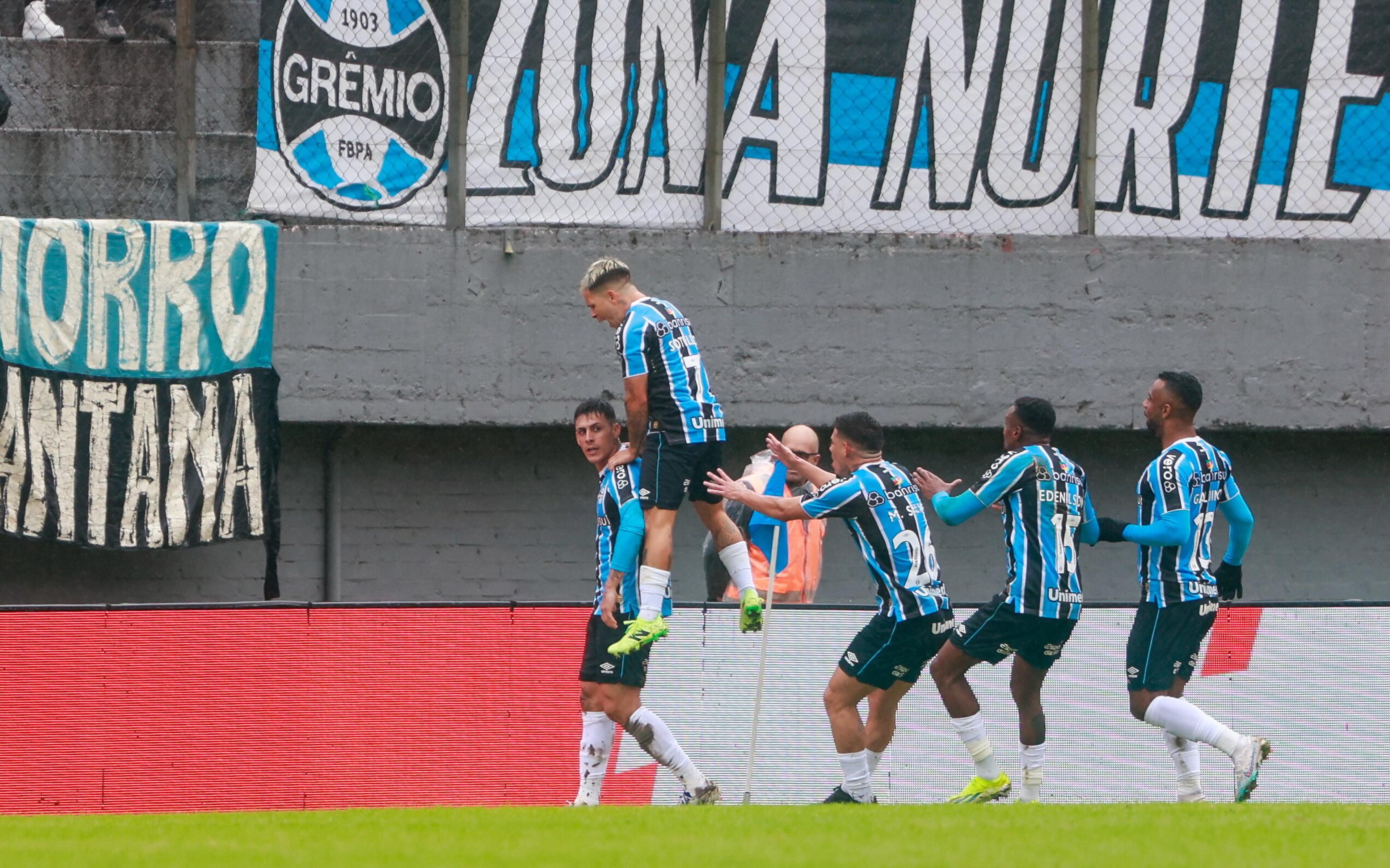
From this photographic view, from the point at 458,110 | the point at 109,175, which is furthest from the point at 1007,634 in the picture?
the point at 109,175

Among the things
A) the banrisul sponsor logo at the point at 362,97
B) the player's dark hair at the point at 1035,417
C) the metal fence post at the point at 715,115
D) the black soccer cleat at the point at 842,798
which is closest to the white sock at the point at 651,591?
the black soccer cleat at the point at 842,798

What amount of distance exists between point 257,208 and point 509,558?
3081 mm

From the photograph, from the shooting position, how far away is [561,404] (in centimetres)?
1168

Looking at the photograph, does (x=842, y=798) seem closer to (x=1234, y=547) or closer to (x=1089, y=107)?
(x=1234, y=547)

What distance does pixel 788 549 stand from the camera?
10547 mm

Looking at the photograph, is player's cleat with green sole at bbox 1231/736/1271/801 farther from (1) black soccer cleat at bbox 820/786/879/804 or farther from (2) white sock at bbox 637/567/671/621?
(2) white sock at bbox 637/567/671/621

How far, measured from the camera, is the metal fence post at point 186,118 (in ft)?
38.1

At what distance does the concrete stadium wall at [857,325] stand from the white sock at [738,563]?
377 cm

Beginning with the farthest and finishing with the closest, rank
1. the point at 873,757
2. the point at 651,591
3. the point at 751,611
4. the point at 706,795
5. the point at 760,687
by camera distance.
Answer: the point at 760,687 < the point at 873,757 < the point at 706,795 < the point at 751,611 < the point at 651,591

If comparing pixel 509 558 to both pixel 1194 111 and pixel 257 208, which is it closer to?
pixel 257 208

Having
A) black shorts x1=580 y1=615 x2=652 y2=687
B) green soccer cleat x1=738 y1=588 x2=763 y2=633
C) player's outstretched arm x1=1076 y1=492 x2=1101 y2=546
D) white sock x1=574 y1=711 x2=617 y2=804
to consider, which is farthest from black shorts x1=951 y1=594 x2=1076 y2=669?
white sock x1=574 y1=711 x2=617 y2=804

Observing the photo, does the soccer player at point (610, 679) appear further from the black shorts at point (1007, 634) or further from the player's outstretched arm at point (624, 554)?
the black shorts at point (1007, 634)

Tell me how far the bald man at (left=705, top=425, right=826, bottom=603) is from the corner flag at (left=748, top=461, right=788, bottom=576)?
0.03 m

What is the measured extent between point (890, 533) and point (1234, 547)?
2.09 m
